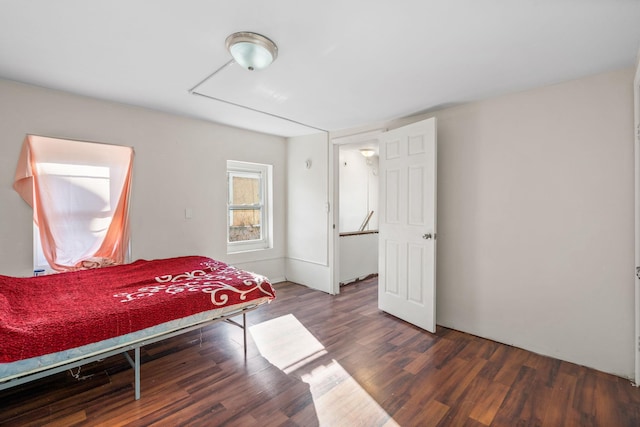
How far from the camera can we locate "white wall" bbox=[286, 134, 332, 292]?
4.17m

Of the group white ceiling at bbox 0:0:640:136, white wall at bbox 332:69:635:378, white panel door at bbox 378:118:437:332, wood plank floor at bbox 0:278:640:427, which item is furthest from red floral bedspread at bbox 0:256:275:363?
white wall at bbox 332:69:635:378

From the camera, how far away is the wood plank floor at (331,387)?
1.72 meters

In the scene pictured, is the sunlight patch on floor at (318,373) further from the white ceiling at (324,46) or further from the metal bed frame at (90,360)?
the white ceiling at (324,46)

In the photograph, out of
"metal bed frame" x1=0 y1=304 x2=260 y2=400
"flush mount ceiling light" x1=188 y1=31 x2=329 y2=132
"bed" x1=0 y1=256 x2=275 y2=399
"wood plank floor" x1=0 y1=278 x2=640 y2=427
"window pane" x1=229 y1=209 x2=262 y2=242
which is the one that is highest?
"flush mount ceiling light" x1=188 y1=31 x2=329 y2=132

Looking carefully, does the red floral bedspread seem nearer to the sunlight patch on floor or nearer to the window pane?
the sunlight patch on floor

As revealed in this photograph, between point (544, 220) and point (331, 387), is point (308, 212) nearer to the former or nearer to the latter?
point (331, 387)

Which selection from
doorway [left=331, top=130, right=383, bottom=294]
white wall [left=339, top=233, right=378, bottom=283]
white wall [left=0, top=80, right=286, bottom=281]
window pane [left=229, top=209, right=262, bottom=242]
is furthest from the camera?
white wall [left=339, top=233, right=378, bottom=283]

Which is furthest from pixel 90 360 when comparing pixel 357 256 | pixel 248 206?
pixel 357 256

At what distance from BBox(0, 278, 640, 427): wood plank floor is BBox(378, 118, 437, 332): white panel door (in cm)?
41

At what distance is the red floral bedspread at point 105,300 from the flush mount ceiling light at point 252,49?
160cm

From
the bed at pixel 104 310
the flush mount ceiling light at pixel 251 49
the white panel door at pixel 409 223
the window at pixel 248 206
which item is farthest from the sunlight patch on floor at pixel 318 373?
the flush mount ceiling light at pixel 251 49

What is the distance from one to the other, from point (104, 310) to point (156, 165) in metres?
1.97

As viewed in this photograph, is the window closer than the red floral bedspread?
No

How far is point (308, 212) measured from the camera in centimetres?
438
